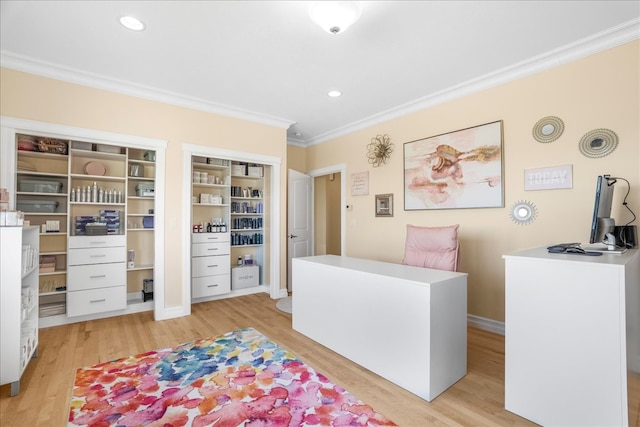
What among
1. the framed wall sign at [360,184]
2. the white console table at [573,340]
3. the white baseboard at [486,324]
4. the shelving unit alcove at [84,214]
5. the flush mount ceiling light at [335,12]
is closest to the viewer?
the white console table at [573,340]

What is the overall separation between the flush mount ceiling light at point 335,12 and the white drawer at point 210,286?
3530 millimetres

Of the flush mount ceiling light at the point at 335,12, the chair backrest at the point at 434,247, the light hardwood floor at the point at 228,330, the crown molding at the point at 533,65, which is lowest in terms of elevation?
the light hardwood floor at the point at 228,330

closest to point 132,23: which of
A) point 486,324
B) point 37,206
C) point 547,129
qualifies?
point 37,206

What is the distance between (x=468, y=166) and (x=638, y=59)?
1450mm

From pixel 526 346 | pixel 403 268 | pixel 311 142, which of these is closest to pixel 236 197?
pixel 311 142

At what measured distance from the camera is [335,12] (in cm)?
192

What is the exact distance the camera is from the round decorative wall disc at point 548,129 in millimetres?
2697

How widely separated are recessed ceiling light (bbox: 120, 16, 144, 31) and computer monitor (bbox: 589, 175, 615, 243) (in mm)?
3266

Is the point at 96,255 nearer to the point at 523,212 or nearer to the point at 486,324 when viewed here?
the point at 486,324

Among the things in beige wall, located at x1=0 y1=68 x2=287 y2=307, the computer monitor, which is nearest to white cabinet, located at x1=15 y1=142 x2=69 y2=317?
beige wall, located at x1=0 y1=68 x2=287 y2=307

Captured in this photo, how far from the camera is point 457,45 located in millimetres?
2553

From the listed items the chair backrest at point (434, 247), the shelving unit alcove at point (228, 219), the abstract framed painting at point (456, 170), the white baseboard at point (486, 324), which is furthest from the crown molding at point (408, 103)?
the white baseboard at point (486, 324)

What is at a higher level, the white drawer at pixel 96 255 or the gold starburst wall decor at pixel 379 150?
the gold starburst wall decor at pixel 379 150

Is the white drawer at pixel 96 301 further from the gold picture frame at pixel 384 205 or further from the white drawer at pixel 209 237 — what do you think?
the gold picture frame at pixel 384 205
